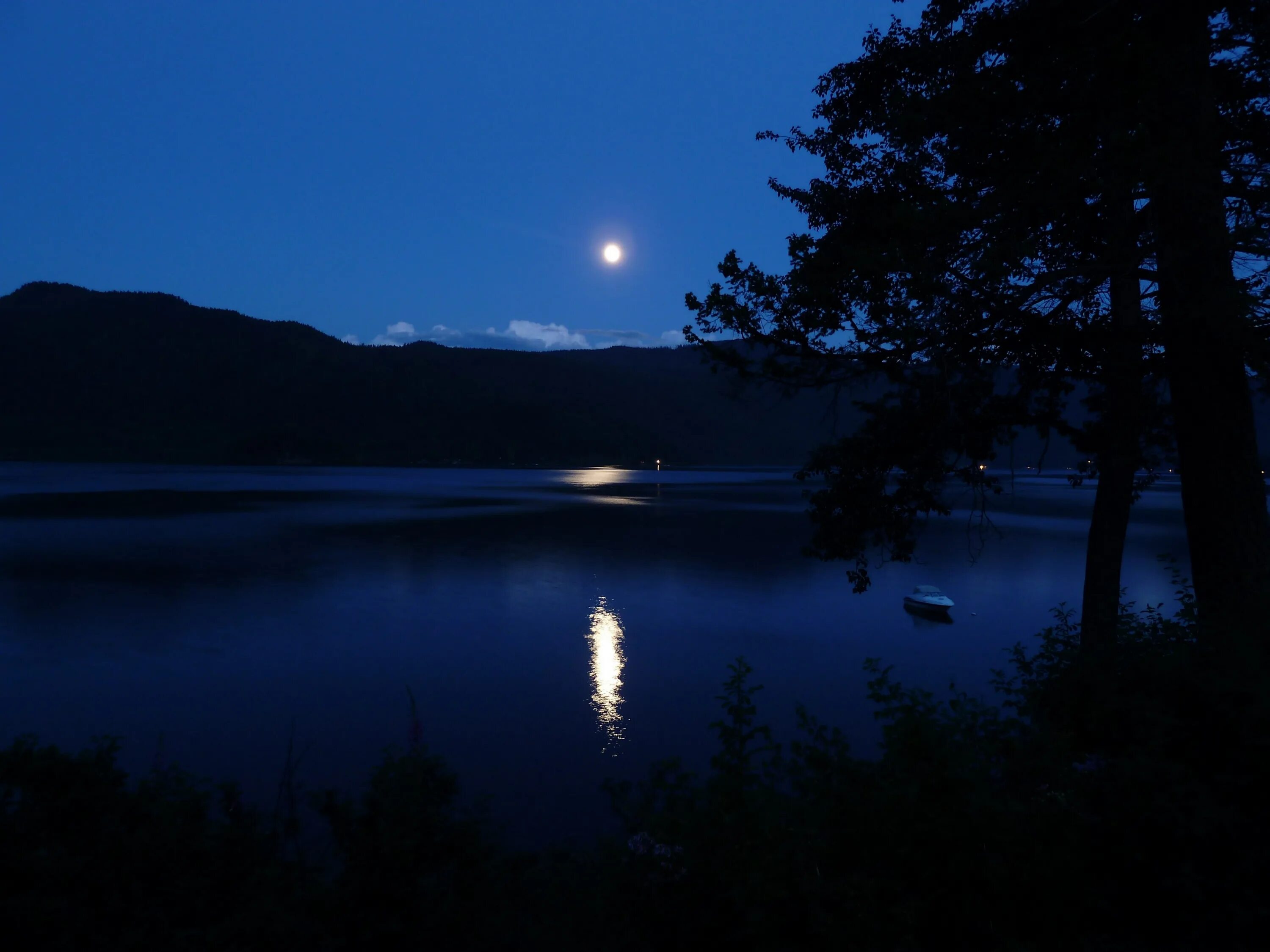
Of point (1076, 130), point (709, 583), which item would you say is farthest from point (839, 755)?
point (709, 583)

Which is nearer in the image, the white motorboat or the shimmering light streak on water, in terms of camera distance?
the white motorboat

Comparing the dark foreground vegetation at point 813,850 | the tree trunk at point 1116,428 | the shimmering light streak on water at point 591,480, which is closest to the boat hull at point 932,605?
the tree trunk at point 1116,428

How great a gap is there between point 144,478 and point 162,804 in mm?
158737

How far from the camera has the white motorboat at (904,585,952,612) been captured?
3294 centimetres

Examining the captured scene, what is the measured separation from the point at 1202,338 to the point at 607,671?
1866 centimetres

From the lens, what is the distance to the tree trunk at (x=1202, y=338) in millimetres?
8672

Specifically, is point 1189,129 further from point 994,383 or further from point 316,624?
point 316,624

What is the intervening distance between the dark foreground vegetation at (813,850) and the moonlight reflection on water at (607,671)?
10.9 m

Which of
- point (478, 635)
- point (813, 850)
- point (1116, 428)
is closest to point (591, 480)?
point (478, 635)

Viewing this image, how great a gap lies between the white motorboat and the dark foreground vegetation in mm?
26322

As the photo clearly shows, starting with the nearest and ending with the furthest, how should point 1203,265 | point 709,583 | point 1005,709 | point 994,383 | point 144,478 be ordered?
point 1203,265 → point 994,383 → point 1005,709 → point 709,583 → point 144,478

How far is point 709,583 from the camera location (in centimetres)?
4134

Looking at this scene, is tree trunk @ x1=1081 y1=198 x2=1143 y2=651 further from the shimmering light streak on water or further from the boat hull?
the shimmering light streak on water

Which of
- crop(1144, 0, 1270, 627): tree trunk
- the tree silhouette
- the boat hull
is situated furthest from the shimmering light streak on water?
crop(1144, 0, 1270, 627): tree trunk
